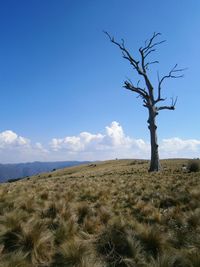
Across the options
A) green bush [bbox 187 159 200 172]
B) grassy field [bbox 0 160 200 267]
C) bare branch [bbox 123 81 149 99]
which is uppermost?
bare branch [bbox 123 81 149 99]

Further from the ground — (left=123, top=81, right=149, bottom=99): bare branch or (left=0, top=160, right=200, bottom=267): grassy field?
(left=123, top=81, right=149, bottom=99): bare branch

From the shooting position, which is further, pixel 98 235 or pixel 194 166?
pixel 194 166

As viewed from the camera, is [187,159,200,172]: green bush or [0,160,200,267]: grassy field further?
[187,159,200,172]: green bush

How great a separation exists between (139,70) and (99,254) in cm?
2752

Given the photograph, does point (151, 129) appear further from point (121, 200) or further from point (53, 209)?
point (53, 209)

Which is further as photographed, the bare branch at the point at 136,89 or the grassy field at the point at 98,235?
the bare branch at the point at 136,89

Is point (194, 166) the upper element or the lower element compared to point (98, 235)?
upper

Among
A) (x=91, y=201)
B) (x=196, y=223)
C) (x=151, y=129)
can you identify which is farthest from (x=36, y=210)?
(x=151, y=129)

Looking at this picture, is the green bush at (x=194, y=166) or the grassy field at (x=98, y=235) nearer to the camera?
the grassy field at (x=98, y=235)

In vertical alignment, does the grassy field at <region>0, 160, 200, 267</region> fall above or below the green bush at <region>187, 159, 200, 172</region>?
below

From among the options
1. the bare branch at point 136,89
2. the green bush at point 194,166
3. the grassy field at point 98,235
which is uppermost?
the bare branch at point 136,89

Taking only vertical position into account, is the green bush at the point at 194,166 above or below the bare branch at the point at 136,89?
below

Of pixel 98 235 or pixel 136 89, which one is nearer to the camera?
pixel 98 235

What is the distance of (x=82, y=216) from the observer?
9133mm
